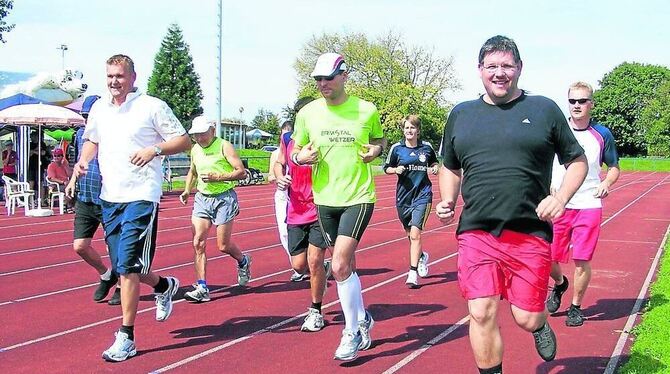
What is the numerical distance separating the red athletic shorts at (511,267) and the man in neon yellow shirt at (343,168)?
151 centimetres

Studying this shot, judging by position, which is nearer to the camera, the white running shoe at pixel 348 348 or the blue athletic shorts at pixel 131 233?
the white running shoe at pixel 348 348

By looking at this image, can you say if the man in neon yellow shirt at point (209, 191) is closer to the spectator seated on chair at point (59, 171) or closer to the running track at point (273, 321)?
the running track at point (273, 321)

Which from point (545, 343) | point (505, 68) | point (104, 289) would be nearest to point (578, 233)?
point (545, 343)

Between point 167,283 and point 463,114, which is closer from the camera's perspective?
point 463,114

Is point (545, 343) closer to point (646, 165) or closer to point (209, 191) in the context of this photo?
point (209, 191)

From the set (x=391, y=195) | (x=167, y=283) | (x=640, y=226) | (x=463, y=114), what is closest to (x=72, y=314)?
(x=167, y=283)

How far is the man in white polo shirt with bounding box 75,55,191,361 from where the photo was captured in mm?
5637

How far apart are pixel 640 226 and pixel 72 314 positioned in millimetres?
13336

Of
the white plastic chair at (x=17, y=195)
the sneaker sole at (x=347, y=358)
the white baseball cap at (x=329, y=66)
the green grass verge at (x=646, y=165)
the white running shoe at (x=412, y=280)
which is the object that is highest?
the white baseball cap at (x=329, y=66)

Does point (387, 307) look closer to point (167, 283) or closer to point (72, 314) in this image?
point (167, 283)

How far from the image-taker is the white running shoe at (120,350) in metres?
5.47

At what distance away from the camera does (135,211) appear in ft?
18.7

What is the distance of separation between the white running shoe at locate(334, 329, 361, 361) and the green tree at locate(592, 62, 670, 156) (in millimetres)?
84653

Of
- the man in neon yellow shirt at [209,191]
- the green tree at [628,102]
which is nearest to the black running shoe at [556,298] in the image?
the man in neon yellow shirt at [209,191]
